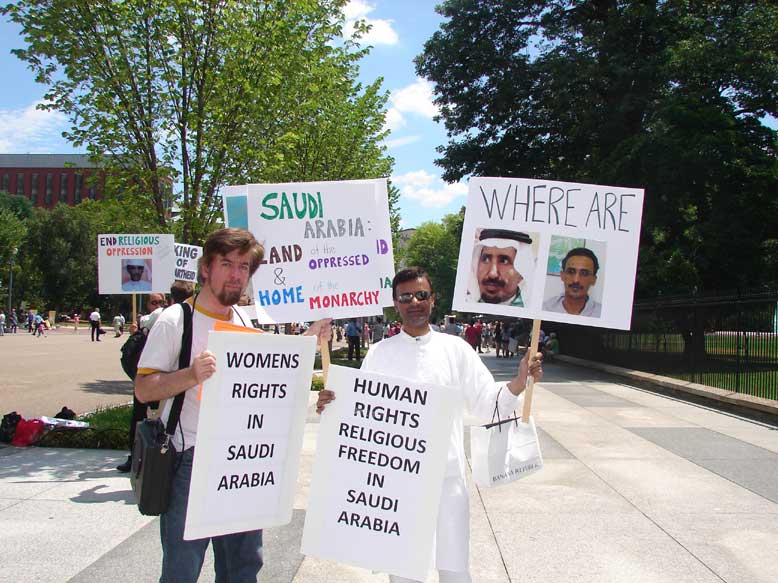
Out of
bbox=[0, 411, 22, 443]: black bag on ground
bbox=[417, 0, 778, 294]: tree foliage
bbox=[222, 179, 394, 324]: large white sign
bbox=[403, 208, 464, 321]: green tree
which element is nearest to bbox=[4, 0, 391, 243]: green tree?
bbox=[0, 411, 22, 443]: black bag on ground

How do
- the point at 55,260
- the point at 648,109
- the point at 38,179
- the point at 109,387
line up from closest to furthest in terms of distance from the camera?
the point at 109,387 → the point at 648,109 → the point at 55,260 → the point at 38,179

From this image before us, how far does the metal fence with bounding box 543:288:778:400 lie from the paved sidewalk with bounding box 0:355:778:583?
2.92 meters

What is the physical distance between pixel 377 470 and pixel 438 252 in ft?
300

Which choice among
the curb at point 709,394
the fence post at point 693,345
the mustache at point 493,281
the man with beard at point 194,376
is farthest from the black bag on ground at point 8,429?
the fence post at point 693,345

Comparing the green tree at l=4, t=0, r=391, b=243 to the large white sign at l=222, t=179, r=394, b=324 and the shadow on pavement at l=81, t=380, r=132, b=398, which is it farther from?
the large white sign at l=222, t=179, r=394, b=324

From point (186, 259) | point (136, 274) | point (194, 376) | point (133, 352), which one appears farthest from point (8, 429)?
point (194, 376)

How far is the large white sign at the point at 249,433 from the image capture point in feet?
9.47

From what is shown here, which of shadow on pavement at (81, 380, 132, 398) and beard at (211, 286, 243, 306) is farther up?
beard at (211, 286, 243, 306)

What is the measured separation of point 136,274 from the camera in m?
9.93

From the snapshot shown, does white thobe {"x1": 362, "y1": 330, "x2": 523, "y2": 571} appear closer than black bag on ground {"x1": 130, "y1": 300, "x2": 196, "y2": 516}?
No

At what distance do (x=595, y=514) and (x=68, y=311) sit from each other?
75.7 m

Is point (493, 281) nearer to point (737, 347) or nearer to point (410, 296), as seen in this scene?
point (410, 296)

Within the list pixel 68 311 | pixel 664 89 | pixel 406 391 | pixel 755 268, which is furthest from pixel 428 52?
pixel 68 311

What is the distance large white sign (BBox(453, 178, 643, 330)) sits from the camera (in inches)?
150
